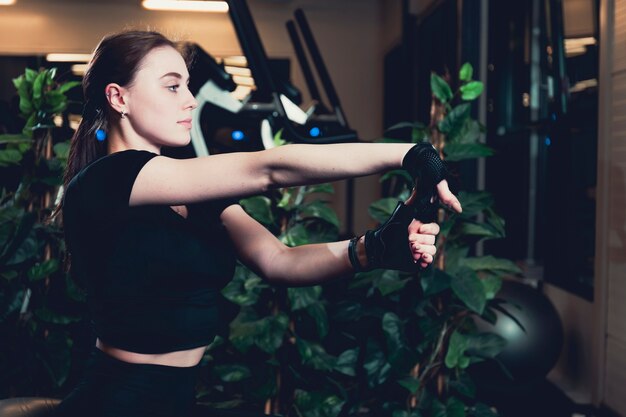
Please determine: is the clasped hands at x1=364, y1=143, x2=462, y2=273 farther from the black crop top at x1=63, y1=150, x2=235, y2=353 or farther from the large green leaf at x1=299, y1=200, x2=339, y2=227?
the large green leaf at x1=299, y1=200, x2=339, y2=227

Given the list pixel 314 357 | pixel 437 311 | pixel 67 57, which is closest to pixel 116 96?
pixel 314 357

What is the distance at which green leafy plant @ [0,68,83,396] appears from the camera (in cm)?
249

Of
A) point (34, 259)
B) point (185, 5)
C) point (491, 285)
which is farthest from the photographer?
point (185, 5)

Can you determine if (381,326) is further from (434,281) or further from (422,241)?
(422,241)

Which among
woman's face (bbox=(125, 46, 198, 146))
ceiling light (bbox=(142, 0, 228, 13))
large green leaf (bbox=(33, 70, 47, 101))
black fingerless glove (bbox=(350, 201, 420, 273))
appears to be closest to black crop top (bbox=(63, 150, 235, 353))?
woman's face (bbox=(125, 46, 198, 146))

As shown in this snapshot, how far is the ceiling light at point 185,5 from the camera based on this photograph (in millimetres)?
7430

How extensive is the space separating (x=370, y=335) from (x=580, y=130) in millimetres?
1860

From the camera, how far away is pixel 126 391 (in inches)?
45.1

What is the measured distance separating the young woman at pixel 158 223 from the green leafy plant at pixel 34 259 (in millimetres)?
1327

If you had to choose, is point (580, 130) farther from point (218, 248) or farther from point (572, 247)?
point (218, 248)

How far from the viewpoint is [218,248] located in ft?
4.12

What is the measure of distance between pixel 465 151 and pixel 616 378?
132 centimetres

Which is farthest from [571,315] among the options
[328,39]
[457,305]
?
[328,39]

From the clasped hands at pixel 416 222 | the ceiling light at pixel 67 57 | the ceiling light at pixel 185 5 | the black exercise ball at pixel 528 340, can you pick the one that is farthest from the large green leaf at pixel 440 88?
the ceiling light at pixel 67 57
